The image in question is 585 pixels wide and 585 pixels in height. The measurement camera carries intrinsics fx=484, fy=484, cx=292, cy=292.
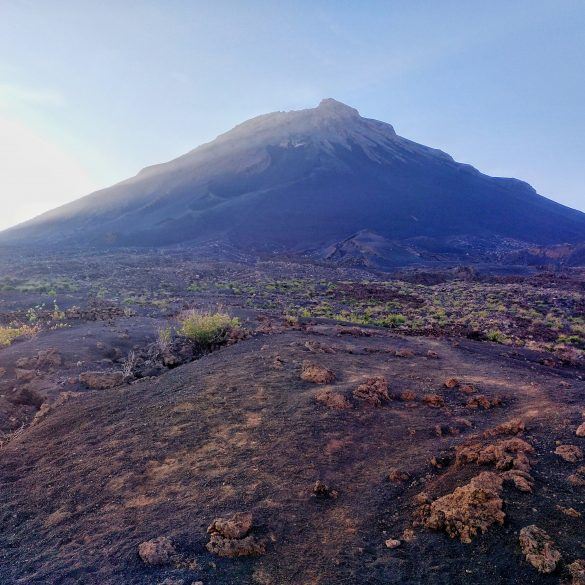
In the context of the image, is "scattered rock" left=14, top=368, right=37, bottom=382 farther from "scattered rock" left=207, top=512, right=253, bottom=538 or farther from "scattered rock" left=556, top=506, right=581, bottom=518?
"scattered rock" left=556, top=506, right=581, bottom=518

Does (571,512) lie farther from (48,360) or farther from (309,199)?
(309,199)

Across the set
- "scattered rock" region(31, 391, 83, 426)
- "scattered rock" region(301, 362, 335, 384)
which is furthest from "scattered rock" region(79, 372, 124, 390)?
"scattered rock" region(301, 362, 335, 384)

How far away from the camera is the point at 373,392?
217 inches

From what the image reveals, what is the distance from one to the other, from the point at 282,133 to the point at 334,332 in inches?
3414

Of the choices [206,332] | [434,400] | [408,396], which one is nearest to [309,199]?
[206,332]

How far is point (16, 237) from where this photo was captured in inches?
2435

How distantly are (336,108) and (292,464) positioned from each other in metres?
101

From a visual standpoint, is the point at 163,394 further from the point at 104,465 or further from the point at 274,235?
the point at 274,235

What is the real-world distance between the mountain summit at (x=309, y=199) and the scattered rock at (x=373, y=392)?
156 feet

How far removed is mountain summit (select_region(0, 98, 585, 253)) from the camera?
6081 cm

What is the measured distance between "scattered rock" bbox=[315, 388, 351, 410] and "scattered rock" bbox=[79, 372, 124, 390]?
324 centimetres

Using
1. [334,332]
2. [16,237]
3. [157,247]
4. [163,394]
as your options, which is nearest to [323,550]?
[163,394]

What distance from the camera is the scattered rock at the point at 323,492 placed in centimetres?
352

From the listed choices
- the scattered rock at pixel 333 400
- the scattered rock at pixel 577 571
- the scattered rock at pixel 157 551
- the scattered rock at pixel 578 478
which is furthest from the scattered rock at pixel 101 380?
the scattered rock at pixel 577 571
